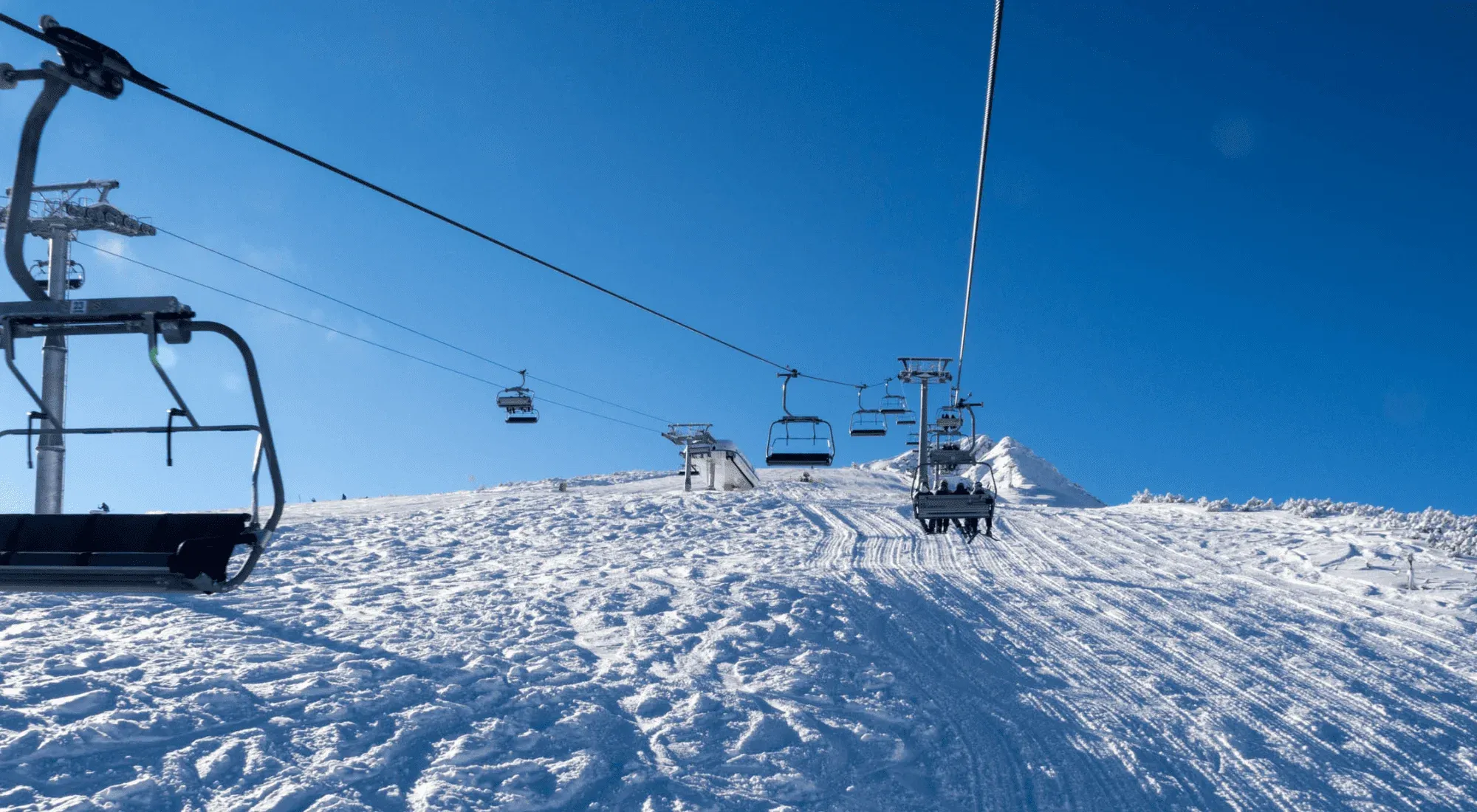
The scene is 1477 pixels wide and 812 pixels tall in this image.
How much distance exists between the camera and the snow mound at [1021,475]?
45250 mm

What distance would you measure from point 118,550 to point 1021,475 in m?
56.0

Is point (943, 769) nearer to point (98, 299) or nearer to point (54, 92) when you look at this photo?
point (98, 299)

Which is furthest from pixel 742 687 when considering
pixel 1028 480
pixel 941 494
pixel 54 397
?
pixel 1028 480

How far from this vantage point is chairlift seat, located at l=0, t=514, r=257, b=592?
18.3 ft

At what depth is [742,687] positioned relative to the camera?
11125 millimetres

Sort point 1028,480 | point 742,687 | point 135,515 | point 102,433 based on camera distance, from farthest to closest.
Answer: point 1028,480
point 742,687
point 135,515
point 102,433

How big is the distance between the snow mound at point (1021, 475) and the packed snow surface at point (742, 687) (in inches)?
924

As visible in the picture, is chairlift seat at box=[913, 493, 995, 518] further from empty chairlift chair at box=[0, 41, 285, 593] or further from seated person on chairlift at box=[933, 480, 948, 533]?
empty chairlift chair at box=[0, 41, 285, 593]

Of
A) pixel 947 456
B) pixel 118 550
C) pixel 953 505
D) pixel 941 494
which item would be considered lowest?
pixel 118 550

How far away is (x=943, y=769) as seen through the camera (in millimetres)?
9336

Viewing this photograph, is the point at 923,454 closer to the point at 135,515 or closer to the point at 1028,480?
the point at 135,515

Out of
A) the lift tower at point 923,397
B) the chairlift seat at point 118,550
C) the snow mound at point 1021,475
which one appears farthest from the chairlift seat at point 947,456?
the snow mound at point 1021,475

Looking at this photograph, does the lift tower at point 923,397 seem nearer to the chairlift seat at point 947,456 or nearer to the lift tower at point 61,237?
the chairlift seat at point 947,456

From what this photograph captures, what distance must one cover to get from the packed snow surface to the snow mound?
23.5 m
